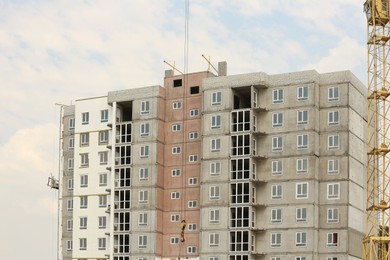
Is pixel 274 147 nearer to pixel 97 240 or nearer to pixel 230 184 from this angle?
pixel 230 184

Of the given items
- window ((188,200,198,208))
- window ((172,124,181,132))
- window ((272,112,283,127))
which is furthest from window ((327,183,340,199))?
window ((172,124,181,132))

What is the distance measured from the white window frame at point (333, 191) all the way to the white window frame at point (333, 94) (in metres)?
11.9

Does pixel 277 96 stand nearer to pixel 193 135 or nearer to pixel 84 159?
pixel 193 135

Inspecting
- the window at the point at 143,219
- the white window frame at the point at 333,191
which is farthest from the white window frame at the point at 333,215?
the window at the point at 143,219

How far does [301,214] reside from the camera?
4345 inches

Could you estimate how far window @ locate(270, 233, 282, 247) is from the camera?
111 m

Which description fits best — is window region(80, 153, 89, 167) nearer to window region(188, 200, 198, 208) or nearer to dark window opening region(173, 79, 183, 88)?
dark window opening region(173, 79, 183, 88)

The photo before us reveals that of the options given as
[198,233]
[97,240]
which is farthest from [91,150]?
[198,233]

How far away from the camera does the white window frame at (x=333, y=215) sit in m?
109

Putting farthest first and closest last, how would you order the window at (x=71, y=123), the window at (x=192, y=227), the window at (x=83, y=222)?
the window at (x=71, y=123) < the window at (x=83, y=222) < the window at (x=192, y=227)

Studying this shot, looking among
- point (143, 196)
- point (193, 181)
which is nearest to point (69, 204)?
point (143, 196)

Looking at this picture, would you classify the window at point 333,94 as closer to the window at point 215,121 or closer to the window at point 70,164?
the window at point 215,121

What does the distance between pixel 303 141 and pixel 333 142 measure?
4133 millimetres

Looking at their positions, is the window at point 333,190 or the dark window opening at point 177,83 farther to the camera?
the dark window opening at point 177,83
